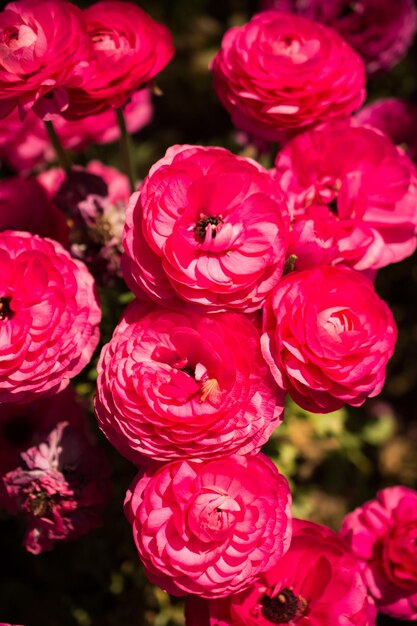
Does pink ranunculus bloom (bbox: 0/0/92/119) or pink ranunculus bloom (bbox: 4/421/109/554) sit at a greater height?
pink ranunculus bloom (bbox: 0/0/92/119)

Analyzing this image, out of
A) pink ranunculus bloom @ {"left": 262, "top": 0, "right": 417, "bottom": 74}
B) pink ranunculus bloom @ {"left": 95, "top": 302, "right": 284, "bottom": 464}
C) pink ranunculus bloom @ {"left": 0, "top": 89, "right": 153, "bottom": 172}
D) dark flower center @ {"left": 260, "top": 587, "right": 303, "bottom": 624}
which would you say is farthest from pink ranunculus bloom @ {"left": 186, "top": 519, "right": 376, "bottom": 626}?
pink ranunculus bloom @ {"left": 262, "top": 0, "right": 417, "bottom": 74}

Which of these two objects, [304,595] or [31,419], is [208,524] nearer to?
[304,595]

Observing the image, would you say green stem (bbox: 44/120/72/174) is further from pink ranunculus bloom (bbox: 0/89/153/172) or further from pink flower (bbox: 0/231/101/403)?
pink flower (bbox: 0/231/101/403)

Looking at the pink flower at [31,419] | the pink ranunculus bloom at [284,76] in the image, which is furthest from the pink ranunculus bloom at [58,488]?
the pink ranunculus bloom at [284,76]

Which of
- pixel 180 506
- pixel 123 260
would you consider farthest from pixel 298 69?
pixel 180 506

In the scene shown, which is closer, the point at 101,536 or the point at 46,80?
the point at 46,80

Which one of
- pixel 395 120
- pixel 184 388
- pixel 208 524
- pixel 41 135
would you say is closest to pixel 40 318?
pixel 184 388

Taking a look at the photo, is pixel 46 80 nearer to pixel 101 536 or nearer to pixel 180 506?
pixel 180 506

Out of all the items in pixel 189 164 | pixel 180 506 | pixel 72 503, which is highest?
pixel 189 164
